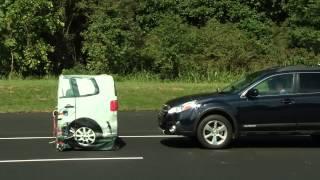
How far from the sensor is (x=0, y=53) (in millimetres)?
28922

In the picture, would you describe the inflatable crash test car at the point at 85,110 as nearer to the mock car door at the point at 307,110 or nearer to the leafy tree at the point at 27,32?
the mock car door at the point at 307,110

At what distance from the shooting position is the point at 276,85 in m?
13.4

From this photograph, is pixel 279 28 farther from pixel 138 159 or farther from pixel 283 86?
pixel 138 159

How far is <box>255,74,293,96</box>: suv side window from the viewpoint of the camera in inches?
525

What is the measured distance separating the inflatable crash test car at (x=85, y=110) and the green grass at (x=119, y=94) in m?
7.67

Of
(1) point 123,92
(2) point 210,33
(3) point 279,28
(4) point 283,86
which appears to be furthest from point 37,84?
(3) point 279,28

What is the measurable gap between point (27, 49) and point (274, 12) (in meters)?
12.9

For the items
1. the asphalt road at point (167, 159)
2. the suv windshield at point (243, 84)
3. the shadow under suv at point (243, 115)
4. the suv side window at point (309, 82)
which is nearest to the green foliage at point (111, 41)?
the asphalt road at point (167, 159)

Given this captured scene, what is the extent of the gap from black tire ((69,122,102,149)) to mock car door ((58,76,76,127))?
23cm

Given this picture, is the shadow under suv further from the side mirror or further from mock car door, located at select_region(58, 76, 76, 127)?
mock car door, located at select_region(58, 76, 76, 127)

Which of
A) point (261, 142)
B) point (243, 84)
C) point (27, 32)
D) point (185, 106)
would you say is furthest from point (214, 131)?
point (27, 32)

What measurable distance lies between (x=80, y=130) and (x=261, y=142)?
386cm

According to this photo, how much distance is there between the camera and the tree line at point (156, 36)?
28.7m

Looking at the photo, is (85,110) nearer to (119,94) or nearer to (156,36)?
(119,94)
